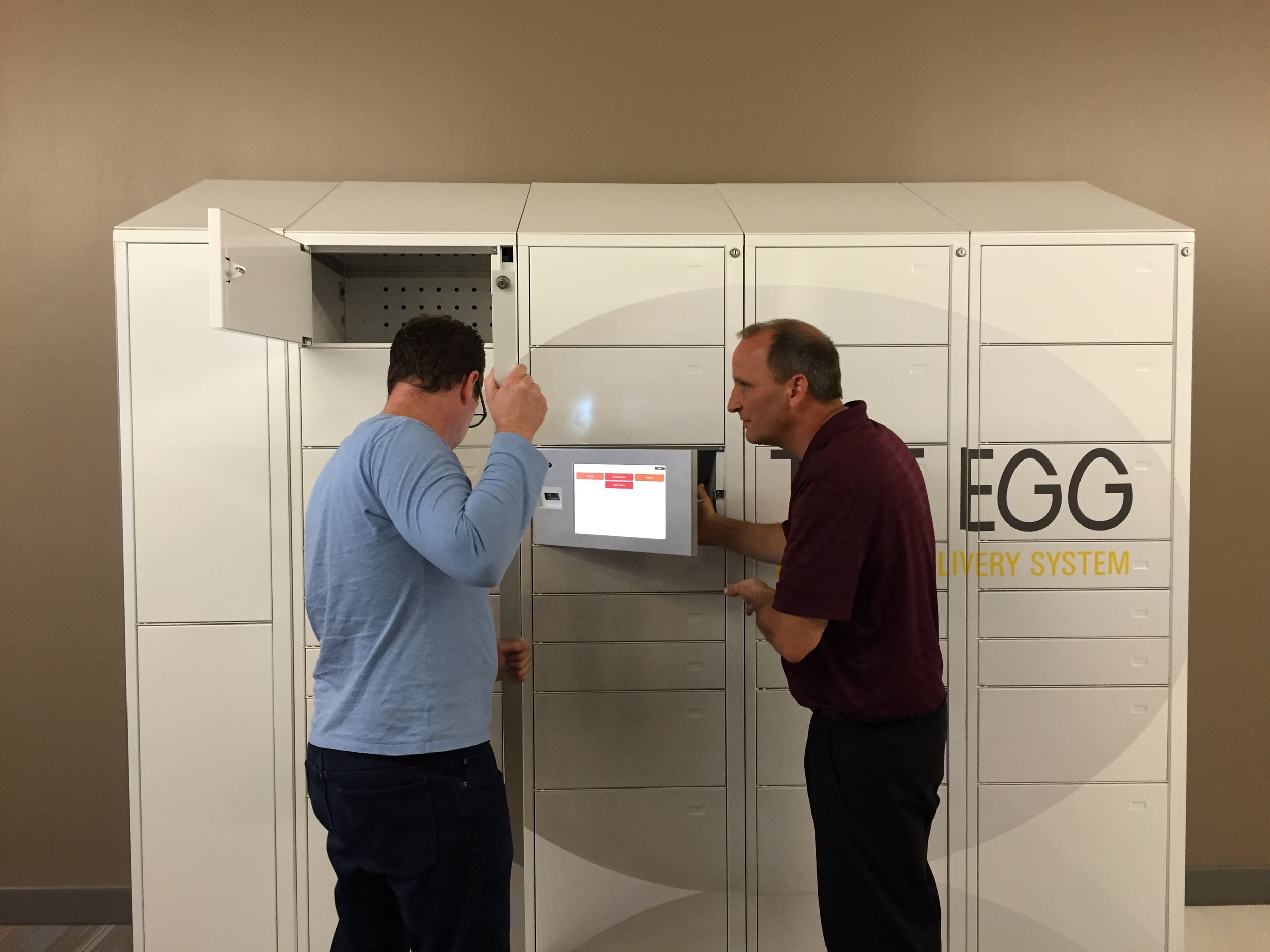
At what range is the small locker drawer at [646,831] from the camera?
195 centimetres

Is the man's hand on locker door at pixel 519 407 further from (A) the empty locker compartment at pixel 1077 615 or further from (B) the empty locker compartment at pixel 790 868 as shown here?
(A) the empty locker compartment at pixel 1077 615

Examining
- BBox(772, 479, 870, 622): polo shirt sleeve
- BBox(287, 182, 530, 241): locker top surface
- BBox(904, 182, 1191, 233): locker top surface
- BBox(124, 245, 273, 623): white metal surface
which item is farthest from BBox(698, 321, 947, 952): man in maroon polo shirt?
BBox(124, 245, 273, 623): white metal surface

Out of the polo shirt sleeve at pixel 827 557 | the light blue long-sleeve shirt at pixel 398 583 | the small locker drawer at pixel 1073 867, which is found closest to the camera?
the light blue long-sleeve shirt at pixel 398 583

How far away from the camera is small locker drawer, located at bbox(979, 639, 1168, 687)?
1.98 metres

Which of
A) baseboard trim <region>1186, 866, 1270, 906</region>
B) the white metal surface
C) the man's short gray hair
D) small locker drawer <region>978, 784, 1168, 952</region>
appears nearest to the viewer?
the man's short gray hair

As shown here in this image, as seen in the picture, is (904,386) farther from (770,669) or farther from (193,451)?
(193,451)

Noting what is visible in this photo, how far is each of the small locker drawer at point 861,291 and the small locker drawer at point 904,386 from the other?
0.10ft

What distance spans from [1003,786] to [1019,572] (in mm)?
529

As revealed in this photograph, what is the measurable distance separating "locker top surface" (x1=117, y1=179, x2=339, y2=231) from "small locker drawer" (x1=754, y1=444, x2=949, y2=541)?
4.17ft

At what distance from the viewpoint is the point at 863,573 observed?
4.66 ft

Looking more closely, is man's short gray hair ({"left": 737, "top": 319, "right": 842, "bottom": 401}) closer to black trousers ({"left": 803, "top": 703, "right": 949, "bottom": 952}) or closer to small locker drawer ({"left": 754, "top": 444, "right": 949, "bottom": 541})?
small locker drawer ({"left": 754, "top": 444, "right": 949, "bottom": 541})

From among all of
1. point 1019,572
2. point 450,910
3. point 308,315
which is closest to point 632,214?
point 308,315

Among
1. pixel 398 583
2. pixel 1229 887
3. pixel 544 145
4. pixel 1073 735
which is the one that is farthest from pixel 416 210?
pixel 1229 887

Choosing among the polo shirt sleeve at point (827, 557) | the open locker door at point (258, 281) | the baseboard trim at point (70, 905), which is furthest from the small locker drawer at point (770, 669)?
the baseboard trim at point (70, 905)
